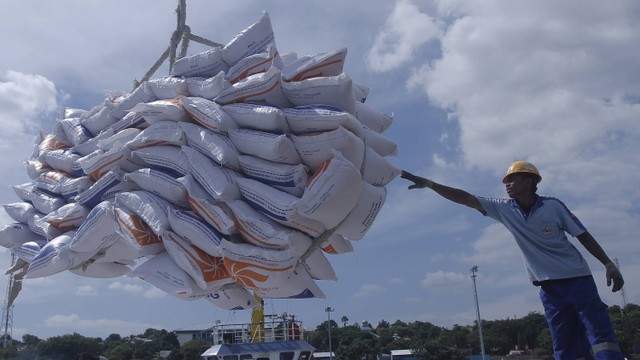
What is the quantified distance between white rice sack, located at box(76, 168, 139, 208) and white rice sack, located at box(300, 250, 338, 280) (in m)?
2.31

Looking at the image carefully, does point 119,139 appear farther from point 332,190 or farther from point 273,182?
point 332,190

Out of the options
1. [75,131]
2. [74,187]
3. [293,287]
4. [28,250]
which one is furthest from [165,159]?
[28,250]

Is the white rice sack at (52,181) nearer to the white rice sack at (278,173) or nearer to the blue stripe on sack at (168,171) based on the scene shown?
the blue stripe on sack at (168,171)

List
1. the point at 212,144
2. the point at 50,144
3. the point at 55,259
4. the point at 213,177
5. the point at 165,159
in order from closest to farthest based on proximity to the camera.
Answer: the point at 213,177
the point at 212,144
the point at 165,159
the point at 55,259
the point at 50,144

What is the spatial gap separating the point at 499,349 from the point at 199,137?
185 ft

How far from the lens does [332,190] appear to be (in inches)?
231

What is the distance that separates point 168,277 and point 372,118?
298 centimetres

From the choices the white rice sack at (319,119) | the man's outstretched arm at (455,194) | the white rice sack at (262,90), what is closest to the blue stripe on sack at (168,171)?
the white rice sack at (262,90)

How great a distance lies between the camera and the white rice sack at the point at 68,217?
8.02m

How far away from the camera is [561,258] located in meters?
3.83

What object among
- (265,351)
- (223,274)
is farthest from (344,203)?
(265,351)

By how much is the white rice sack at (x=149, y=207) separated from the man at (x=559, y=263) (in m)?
4.06

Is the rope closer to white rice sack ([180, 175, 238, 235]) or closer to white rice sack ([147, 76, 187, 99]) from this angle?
white rice sack ([147, 76, 187, 99])

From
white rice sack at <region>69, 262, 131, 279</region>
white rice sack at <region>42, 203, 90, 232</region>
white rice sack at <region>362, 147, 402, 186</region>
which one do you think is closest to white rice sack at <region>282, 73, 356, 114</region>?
white rice sack at <region>362, 147, 402, 186</region>
